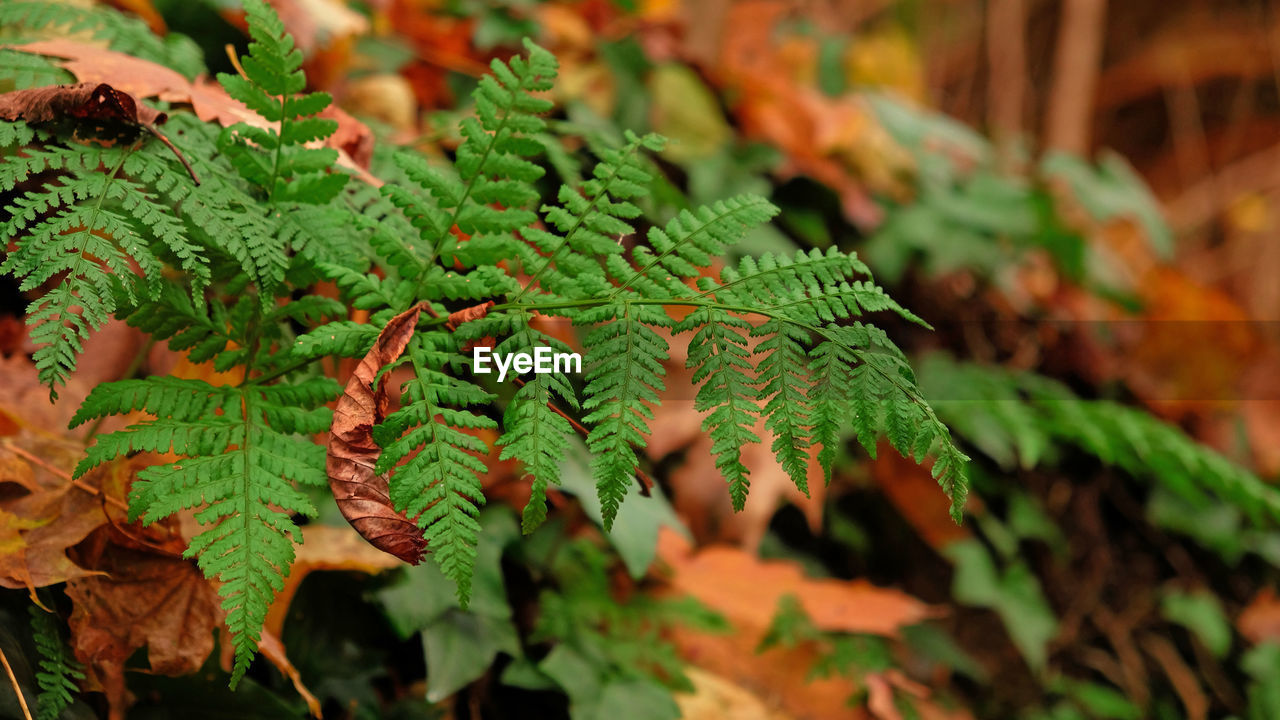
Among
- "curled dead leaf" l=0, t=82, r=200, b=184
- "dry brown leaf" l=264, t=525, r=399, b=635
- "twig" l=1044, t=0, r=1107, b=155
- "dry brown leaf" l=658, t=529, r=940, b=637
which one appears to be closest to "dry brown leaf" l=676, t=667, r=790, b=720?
"dry brown leaf" l=658, t=529, r=940, b=637

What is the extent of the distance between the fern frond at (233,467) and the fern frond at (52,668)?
0.17 meters

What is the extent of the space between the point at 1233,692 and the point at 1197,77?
14.4ft

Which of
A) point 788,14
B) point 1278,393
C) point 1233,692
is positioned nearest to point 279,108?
point 1233,692

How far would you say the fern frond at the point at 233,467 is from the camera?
28.8 inches

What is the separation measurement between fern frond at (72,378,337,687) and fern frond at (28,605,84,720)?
0.17m

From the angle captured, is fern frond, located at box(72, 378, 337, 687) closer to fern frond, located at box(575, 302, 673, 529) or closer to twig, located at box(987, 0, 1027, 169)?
fern frond, located at box(575, 302, 673, 529)

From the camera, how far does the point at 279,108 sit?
0.89 m

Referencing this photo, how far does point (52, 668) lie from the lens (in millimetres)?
858

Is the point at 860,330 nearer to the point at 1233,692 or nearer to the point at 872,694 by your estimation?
the point at 872,694

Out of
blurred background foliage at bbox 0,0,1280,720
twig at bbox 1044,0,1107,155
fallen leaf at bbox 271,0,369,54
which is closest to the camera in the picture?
blurred background foliage at bbox 0,0,1280,720

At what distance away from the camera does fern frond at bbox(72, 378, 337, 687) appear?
732 mm

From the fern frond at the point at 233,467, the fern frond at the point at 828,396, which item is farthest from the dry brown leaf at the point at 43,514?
the fern frond at the point at 828,396

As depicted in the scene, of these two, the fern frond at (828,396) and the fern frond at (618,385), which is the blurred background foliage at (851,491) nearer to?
the fern frond at (828,396)

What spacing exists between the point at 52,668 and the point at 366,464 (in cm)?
41
